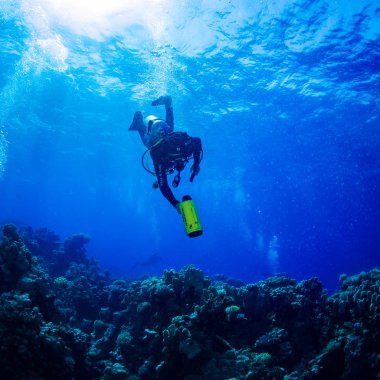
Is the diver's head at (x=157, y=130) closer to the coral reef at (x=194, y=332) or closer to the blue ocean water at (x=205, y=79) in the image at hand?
the coral reef at (x=194, y=332)

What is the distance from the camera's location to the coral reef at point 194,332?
504cm

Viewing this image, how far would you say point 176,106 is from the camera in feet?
82.6

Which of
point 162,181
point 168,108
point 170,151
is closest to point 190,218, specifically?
point 162,181

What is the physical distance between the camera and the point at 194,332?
601cm

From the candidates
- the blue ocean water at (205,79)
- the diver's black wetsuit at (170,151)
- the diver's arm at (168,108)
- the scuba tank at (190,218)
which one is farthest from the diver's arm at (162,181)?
the blue ocean water at (205,79)

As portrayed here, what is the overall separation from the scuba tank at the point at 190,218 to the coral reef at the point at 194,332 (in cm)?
178

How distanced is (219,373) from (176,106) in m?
22.0

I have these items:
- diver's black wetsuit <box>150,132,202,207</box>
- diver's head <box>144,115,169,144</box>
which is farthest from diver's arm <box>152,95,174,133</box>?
diver's black wetsuit <box>150,132,202,207</box>

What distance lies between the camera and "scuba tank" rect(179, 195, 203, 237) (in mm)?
5582

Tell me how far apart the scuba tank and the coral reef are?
1778 mm

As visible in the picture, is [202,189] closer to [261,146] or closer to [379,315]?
[261,146]

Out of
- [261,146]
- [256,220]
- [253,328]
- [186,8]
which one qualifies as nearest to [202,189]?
[261,146]

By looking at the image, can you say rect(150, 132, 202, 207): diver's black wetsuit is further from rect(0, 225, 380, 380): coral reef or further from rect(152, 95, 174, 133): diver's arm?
rect(0, 225, 380, 380): coral reef

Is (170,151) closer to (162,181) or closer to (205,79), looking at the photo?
(162,181)
